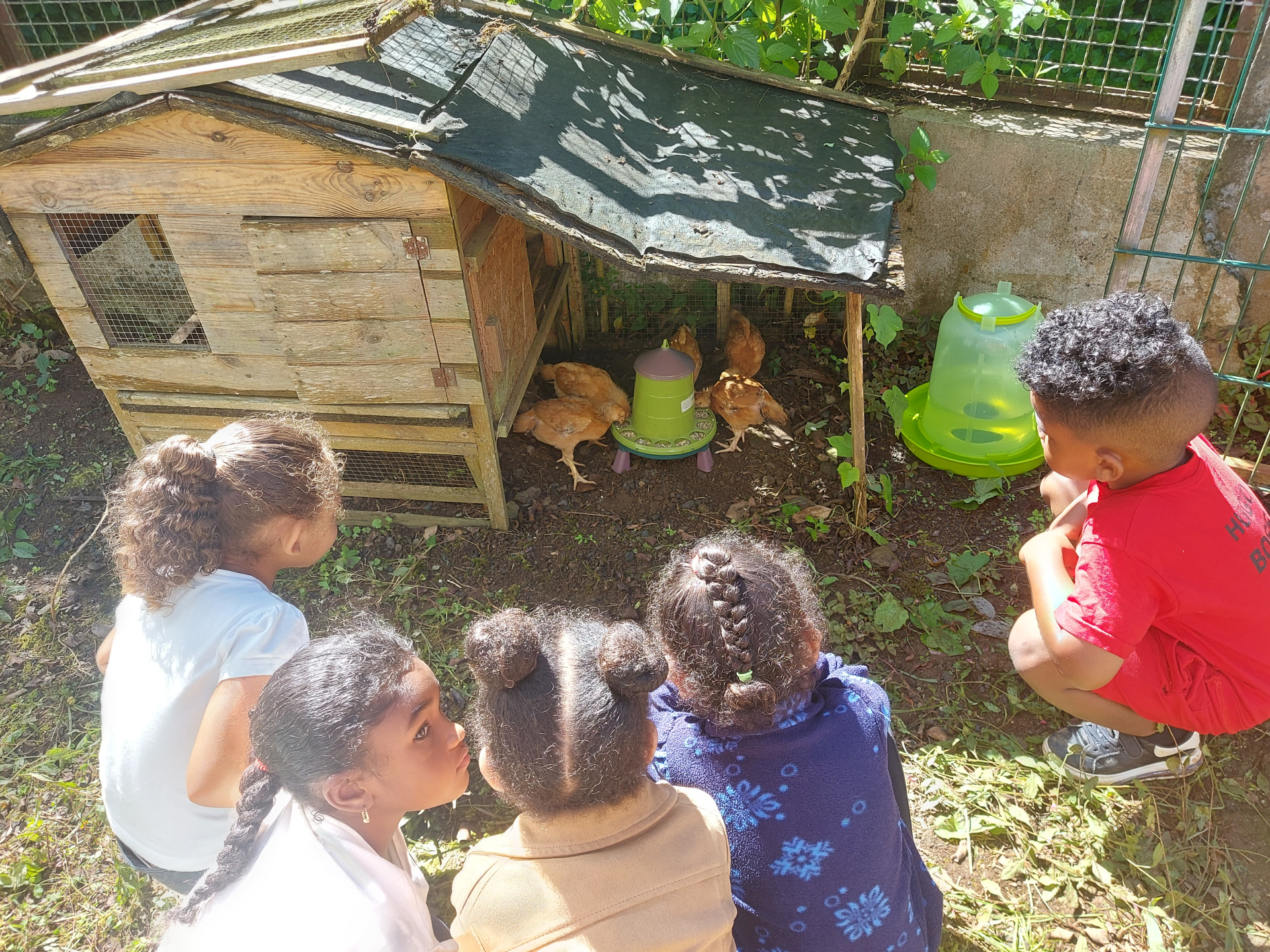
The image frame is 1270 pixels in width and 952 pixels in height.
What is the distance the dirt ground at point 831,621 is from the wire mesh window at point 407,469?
13 cm

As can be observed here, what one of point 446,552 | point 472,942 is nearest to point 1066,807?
point 472,942

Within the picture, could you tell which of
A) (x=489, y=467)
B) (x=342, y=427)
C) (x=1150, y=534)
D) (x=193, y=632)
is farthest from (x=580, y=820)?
(x=342, y=427)

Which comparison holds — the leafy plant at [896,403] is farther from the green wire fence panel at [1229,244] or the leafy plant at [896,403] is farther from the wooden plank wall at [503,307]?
the wooden plank wall at [503,307]

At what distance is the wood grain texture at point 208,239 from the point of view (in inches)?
121

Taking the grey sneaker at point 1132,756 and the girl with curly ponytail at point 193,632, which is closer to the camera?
the girl with curly ponytail at point 193,632

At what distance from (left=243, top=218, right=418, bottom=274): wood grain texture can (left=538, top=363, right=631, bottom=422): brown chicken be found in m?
1.24

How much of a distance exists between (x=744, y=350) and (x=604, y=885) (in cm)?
319

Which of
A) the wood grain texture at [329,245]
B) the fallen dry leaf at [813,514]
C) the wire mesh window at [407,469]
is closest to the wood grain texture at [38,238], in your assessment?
the wood grain texture at [329,245]

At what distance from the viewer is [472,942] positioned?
1.60 metres

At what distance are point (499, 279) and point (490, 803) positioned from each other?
6.66ft

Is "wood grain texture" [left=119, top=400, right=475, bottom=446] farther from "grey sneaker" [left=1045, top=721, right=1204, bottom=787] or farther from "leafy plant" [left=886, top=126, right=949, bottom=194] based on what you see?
"grey sneaker" [left=1045, top=721, right=1204, bottom=787]

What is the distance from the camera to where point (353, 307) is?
3156mm

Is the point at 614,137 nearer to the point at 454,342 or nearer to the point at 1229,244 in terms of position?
the point at 454,342

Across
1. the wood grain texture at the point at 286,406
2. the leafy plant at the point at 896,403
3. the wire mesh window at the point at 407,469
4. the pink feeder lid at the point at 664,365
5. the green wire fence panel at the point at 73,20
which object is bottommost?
the wire mesh window at the point at 407,469
